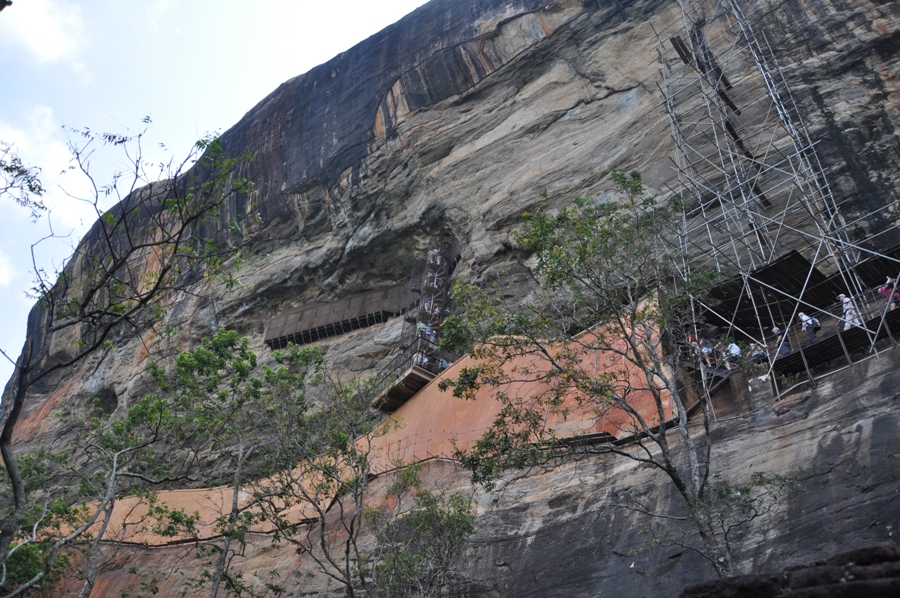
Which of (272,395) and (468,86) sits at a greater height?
(468,86)

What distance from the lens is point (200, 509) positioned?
70.4 ft

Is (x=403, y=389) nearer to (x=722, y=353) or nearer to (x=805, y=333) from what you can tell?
(x=805, y=333)

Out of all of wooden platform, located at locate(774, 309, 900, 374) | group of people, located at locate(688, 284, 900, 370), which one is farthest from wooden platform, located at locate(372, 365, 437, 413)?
wooden platform, located at locate(774, 309, 900, 374)

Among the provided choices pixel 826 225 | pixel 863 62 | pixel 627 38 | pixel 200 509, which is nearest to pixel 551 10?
pixel 627 38

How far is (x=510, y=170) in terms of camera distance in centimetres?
2361

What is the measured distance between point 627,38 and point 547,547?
17045mm

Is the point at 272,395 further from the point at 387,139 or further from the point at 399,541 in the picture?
the point at 387,139

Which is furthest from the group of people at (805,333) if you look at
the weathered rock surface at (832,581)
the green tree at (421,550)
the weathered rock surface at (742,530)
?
the weathered rock surface at (832,581)

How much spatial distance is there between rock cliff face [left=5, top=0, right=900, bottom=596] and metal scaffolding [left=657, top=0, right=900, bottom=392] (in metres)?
0.71

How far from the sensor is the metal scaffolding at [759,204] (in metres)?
14.2

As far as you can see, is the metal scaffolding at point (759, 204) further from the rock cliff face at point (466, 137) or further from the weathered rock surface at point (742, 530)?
the weathered rock surface at point (742, 530)

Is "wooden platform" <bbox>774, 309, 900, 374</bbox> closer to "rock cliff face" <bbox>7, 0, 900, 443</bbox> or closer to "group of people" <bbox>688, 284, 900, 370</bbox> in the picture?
"group of people" <bbox>688, 284, 900, 370</bbox>

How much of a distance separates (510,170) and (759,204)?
7957mm

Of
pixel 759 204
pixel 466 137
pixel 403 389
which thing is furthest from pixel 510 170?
pixel 759 204
